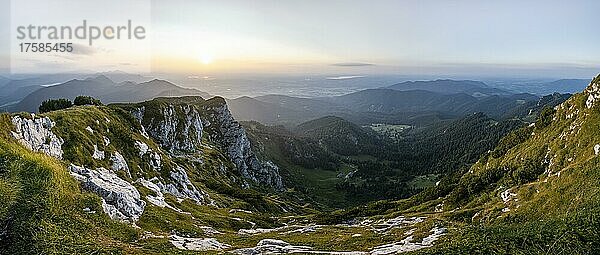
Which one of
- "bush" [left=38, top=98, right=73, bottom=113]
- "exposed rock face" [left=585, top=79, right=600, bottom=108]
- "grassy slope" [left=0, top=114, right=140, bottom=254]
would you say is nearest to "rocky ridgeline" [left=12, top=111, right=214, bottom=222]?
"grassy slope" [left=0, top=114, right=140, bottom=254]

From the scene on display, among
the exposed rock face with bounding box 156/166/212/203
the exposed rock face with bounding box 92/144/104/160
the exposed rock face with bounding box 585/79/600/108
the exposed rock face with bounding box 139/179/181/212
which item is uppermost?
the exposed rock face with bounding box 585/79/600/108

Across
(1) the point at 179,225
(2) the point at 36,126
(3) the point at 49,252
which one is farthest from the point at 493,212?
(2) the point at 36,126

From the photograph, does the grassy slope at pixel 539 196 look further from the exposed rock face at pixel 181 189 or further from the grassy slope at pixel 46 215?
the exposed rock face at pixel 181 189

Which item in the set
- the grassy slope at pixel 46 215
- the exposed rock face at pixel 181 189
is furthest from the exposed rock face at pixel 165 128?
the grassy slope at pixel 46 215

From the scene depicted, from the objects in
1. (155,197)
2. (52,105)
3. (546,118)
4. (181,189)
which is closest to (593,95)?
(546,118)

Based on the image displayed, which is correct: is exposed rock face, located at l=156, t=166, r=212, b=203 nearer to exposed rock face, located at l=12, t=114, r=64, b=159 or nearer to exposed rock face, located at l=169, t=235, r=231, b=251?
exposed rock face, located at l=12, t=114, r=64, b=159

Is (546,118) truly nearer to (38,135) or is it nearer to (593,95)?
(593,95)

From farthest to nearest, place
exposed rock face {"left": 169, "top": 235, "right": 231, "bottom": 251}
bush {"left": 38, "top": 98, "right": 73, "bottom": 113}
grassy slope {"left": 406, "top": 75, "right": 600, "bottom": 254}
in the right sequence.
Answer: bush {"left": 38, "top": 98, "right": 73, "bottom": 113}, exposed rock face {"left": 169, "top": 235, "right": 231, "bottom": 251}, grassy slope {"left": 406, "top": 75, "right": 600, "bottom": 254}

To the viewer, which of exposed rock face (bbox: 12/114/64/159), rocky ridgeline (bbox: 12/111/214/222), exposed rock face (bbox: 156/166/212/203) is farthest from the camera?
exposed rock face (bbox: 156/166/212/203)

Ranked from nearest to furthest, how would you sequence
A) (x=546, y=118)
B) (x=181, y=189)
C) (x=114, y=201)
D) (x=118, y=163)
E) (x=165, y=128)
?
(x=114, y=201), (x=118, y=163), (x=181, y=189), (x=546, y=118), (x=165, y=128)
